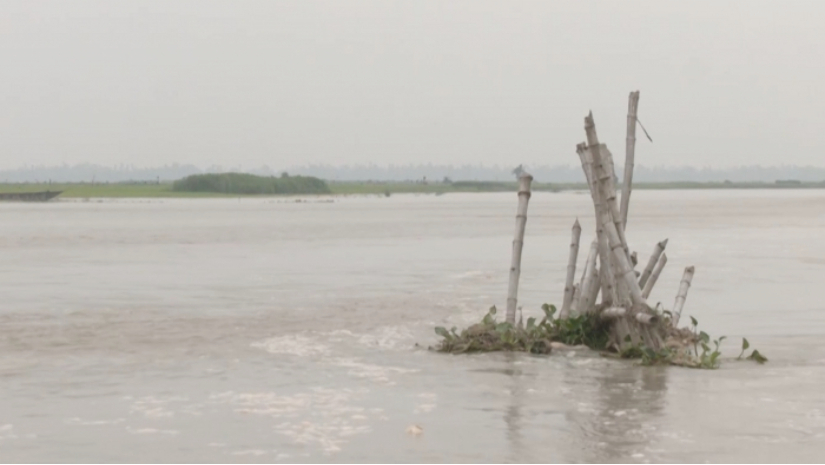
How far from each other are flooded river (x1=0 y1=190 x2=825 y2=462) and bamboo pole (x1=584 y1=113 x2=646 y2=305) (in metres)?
0.88

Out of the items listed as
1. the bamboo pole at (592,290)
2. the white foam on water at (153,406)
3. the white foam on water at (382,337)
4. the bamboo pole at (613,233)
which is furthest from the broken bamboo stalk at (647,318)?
the white foam on water at (153,406)

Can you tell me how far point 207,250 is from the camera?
104 ft

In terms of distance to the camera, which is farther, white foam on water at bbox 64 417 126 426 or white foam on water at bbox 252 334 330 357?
white foam on water at bbox 252 334 330 357

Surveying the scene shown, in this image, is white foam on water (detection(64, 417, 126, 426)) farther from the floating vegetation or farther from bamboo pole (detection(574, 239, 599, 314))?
bamboo pole (detection(574, 239, 599, 314))

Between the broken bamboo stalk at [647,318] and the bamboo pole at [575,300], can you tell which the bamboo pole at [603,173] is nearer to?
the broken bamboo stalk at [647,318]

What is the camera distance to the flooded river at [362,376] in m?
8.62

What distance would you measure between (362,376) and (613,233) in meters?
3.17

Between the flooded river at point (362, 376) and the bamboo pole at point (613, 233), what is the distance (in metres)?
0.88

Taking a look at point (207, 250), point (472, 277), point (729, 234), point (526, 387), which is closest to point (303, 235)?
point (207, 250)

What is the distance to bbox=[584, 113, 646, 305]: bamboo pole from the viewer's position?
12641mm

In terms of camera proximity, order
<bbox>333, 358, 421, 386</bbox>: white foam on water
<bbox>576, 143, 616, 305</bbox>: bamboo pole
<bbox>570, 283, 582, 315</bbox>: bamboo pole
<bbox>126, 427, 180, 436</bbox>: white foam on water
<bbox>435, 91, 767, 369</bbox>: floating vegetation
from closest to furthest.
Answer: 1. <bbox>126, 427, 180, 436</bbox>: white foam on water
2. <bbox>333, 358, 421, 386</bbox>: white foam on water
3. <bbox>435, 91, 767, 369</bbox>: floating vegetation
4. <bbox>576, 143, 616, 305</bbox>: bamboo pole
5. <bbox>570, 283, 582, 315</bbox>: bamboo pole

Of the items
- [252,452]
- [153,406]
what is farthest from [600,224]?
[252,452]

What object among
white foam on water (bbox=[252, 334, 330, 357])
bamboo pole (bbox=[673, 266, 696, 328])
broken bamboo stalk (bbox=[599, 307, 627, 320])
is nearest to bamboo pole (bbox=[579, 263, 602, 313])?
broken bamboo stalk (bbox=[599, 307, 627, 320])

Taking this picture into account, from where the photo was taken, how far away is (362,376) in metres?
11.6
